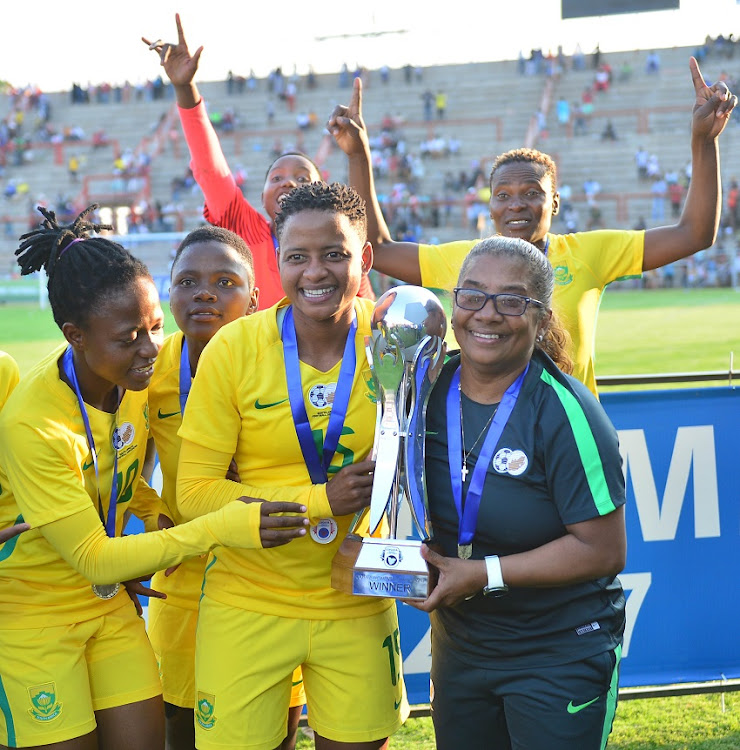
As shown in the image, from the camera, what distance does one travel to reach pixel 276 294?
14.8 ft

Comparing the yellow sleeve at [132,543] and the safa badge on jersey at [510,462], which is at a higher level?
the safa badge on jersey at [510,462]

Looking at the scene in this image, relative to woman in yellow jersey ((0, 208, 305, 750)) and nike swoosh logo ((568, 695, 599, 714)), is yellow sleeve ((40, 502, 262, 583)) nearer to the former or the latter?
woman in yellow jersey ((0, 208, 305, 750))

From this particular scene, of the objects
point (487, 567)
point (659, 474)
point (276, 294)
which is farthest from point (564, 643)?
point (276, 294)

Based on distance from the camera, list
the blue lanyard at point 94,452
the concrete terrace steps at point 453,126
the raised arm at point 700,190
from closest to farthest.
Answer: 1. the blue lanyard at point 94,452
2. the raised arm at point 700,190
3. the concrete terrace steps at point 453,126

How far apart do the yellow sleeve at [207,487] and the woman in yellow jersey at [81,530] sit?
76 millimetres

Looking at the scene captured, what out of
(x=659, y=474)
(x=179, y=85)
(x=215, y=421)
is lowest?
(x=659, y=474)

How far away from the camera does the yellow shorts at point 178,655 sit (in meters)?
3.21

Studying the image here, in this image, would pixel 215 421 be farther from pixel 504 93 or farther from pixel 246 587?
pixel 504 93

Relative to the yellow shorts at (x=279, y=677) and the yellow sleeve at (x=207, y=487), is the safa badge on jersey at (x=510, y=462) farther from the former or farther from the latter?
the yellow shorts at (x=279, y=677)

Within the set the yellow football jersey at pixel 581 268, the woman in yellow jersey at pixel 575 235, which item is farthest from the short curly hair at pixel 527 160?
the yellow football jersey at pixel 581 268

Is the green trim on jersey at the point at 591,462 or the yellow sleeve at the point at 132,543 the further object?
the yellow sleeve at the point at 132,543

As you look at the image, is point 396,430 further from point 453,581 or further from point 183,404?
point 183,404

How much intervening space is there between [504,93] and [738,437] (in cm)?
3912

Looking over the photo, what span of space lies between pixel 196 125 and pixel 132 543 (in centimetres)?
213
